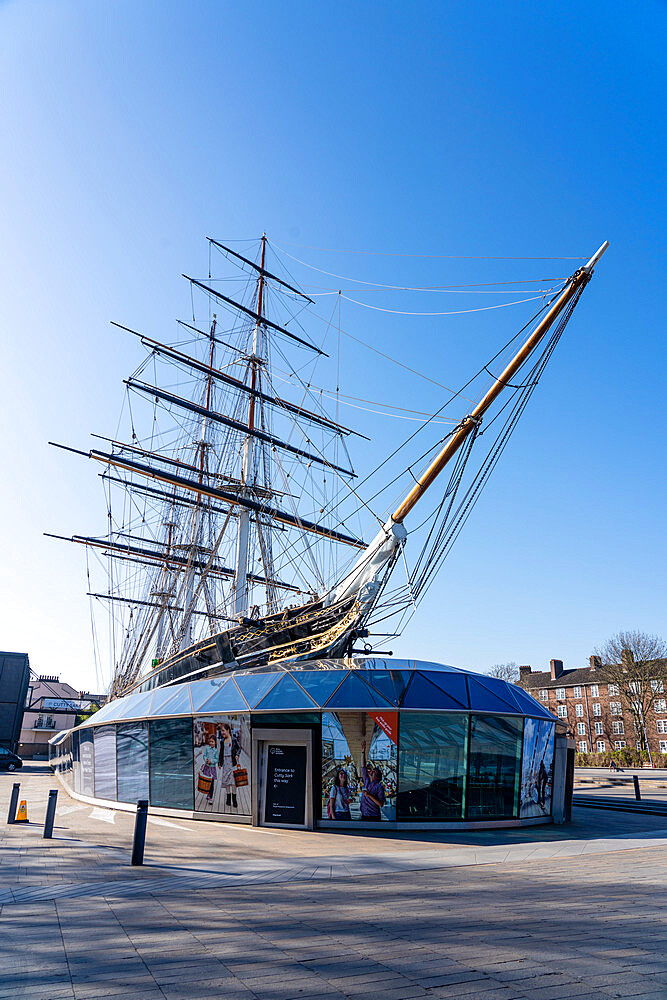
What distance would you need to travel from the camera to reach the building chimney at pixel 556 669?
75.2 metres

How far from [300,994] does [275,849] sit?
8.26 m

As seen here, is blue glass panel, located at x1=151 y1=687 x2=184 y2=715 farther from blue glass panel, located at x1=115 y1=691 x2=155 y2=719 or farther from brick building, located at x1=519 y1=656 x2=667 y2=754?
brick building, located at x1=519 y1=656 x2=667 y2=754

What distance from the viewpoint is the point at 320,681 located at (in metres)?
16.2

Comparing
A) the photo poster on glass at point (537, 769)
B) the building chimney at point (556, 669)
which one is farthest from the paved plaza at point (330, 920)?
the building chimney at point (556, 669)

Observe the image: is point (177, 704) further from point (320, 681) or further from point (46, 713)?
point (46, 713)

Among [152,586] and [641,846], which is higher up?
[152,586]

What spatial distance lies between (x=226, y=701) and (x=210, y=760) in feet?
5.46

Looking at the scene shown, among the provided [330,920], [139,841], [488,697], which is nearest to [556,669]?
[488,697]

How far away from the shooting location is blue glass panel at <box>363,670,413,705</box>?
1551 cm

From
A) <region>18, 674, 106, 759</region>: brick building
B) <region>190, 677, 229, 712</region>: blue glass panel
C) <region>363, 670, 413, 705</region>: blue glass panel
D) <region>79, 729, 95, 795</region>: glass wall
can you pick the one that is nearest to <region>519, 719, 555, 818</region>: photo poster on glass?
<region>363, 670, 413, 705</region>: blue glass panel

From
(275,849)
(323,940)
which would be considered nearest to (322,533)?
(275,849)

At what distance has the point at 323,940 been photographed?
6246 millimetres

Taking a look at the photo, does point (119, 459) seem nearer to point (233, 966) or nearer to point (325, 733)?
point (325, 733)

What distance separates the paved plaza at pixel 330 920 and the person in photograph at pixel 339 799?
67.7 inches
